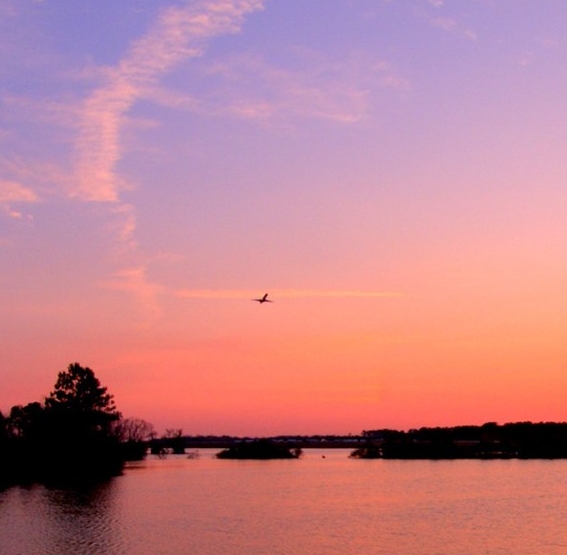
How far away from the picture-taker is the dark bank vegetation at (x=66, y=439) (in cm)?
11324

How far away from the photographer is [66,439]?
12125cm

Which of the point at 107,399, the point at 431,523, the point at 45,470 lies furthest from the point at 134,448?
the point at 431,523

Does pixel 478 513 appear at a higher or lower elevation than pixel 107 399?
lower

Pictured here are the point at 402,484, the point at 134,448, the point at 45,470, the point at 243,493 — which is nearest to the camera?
the point at 243,493

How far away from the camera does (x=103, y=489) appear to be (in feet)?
299

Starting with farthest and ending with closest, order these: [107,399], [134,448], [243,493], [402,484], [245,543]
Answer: [134,448] → [107,399] → [402,484] → [243,493] → [245,543]

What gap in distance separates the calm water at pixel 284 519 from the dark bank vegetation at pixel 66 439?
1705cm

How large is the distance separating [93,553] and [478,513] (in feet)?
111

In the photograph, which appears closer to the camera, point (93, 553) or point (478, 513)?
point (93, 553)

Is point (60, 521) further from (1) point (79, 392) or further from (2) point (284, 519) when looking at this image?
(1) point (79, 392)

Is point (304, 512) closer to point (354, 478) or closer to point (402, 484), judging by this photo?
point (402, 484)

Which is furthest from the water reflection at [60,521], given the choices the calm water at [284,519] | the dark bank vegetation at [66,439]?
the dark bank vegetation at [66,439]

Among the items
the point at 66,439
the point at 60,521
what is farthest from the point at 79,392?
the point at 60,521

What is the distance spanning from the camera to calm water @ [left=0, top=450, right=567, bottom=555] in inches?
1959
